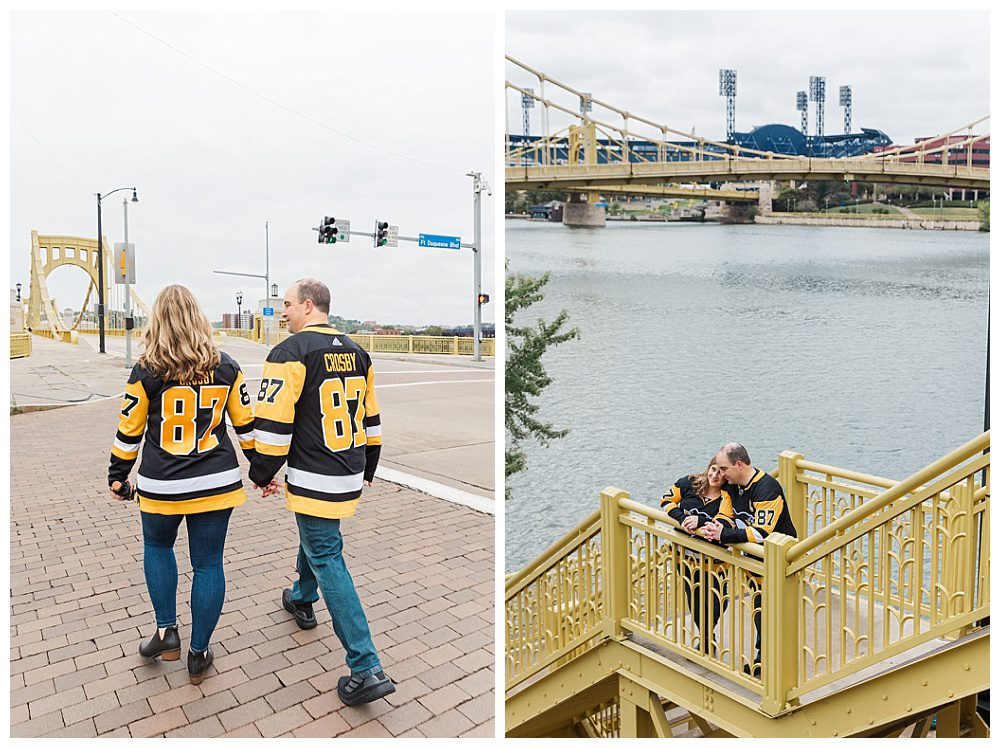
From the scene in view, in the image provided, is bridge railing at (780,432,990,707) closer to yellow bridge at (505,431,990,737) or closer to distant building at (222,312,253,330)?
yellow bridge at (505,431,990,737)

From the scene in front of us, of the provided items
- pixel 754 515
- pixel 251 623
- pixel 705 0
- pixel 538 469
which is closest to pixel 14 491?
pixel 251 623

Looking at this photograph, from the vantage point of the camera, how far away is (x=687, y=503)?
7.85ft

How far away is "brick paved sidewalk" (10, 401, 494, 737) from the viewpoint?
5.68 feet

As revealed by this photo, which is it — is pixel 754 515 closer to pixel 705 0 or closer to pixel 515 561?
pixel 705 0

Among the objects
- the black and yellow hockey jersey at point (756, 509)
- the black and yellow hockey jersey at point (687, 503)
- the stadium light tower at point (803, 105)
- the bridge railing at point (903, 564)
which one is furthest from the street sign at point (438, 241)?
the bridge railing at point (903, 564)

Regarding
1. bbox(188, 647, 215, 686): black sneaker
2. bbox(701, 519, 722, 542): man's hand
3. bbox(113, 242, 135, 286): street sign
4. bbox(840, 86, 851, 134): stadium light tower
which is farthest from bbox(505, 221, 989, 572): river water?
bbox(188, 647, 215, 686): black sneaker

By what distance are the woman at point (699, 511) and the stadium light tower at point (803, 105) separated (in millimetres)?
3623

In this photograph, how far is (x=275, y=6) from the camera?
2.18m

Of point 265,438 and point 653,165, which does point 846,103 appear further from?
point 265,438

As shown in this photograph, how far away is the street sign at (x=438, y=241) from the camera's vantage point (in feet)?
44.9

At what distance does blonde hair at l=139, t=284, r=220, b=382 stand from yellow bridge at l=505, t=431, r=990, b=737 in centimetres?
135

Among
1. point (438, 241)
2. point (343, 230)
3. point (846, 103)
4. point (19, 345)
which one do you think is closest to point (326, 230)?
point (343, 230)

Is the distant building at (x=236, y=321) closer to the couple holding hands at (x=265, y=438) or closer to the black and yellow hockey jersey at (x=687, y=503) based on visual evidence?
the couple holding hands at (x=265, y=438)

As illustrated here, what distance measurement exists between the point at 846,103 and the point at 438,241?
937 centimetres
